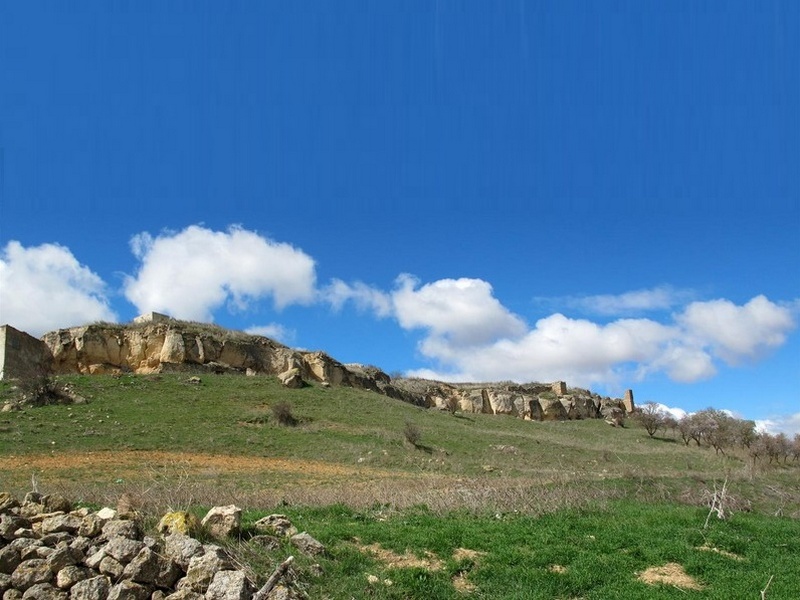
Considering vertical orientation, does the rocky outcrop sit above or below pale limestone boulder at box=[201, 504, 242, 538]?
below

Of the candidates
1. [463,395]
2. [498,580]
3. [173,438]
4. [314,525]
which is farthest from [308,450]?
[463,395]

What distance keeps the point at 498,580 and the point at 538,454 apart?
2493cm

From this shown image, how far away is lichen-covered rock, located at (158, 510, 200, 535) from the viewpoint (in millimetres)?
6559

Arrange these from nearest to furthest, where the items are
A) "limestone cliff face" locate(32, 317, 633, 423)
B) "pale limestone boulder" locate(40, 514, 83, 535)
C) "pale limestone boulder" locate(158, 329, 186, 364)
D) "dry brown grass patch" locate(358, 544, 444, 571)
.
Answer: "pale limestone boulder" locate(40, 514, 83, 535)
"dry brown grass patch" locate(358, 544, 444, 571)
"limestone cliff face" locate(32, 317, 633, 423)
"pale limestone boulder" locate(158, 329, 186, 364)

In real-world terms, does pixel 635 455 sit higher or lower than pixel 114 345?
lower

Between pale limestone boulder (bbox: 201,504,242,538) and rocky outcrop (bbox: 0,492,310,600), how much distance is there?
0.54 meters

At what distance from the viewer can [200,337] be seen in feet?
142

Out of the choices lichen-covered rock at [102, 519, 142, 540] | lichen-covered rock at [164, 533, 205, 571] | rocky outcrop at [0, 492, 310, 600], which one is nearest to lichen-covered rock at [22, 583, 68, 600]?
rocky outcrop at [0, 492, 310, 600]

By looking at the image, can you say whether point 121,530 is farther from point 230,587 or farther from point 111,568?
point 230,587

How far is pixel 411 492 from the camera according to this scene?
12320 mm

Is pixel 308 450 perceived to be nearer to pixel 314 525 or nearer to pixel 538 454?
pixel 538 454

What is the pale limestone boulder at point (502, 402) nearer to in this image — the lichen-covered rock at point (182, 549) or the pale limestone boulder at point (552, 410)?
the pale limestone boulder at point (552, 410)

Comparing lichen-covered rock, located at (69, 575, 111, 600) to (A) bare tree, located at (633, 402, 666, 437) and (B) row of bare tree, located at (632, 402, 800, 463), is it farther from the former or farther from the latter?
(A) bare tree, located at (633, 402, 666, 437)

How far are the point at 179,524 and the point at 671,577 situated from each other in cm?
618
